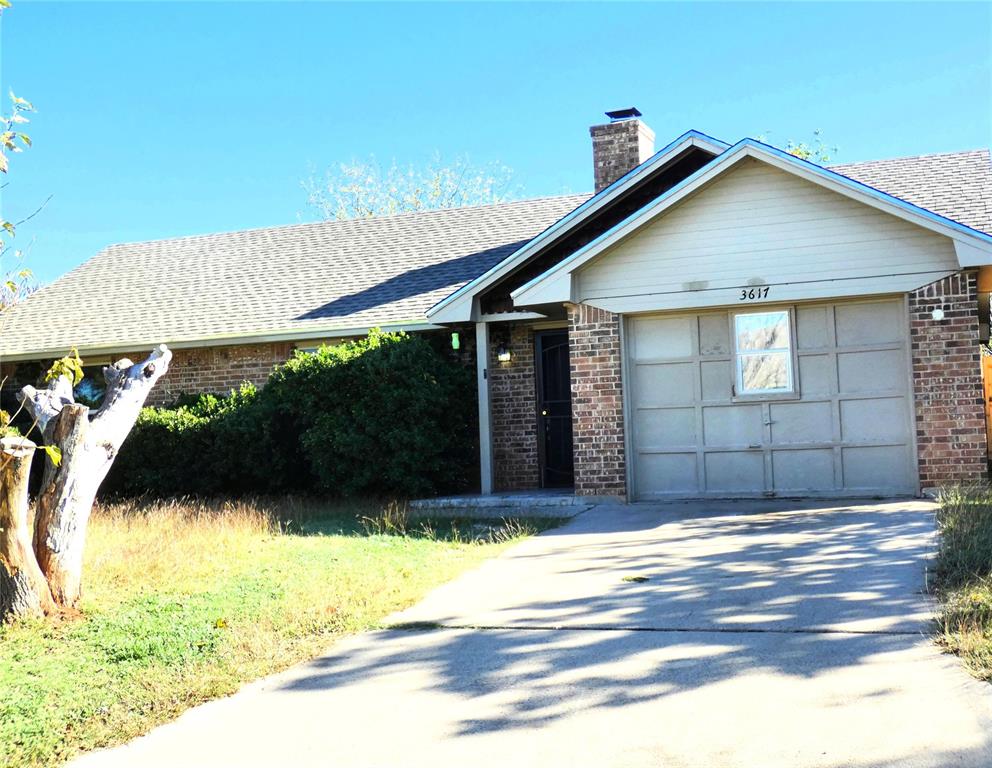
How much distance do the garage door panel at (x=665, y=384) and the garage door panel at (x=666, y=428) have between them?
11 centimetres

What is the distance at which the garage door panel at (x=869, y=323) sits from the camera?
39.2 ft

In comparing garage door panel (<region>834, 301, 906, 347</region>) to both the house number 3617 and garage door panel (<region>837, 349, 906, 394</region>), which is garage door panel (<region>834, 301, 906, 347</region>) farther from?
the house number 3617

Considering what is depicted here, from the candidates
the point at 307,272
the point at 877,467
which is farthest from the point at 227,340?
the point at 877,467

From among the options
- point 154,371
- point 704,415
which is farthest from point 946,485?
point 154,371

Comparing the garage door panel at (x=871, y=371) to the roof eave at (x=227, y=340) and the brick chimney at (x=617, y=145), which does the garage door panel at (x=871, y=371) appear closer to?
the roof eave at (x=227, y=340)

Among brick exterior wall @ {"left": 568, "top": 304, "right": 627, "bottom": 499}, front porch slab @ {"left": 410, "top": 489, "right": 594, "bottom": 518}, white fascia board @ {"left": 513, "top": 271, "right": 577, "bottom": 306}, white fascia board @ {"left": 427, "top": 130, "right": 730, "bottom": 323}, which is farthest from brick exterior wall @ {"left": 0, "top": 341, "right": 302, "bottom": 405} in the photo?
brick exterior wall @ {"left": 568, "top": 304, "right": 627, "bottom": 499}

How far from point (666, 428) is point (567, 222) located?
119 inches

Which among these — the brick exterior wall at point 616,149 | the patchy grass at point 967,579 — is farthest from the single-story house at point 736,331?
the brick exterior wall at point 616,149

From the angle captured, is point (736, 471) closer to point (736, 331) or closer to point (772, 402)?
point (772, 402)

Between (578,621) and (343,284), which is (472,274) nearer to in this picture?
(343,284)

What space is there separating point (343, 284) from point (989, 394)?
1099 cm

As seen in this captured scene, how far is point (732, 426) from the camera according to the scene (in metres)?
12.6

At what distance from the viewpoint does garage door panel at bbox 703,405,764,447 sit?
12.5 m

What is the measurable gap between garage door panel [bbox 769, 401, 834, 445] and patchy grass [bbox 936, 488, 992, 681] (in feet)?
6.87
